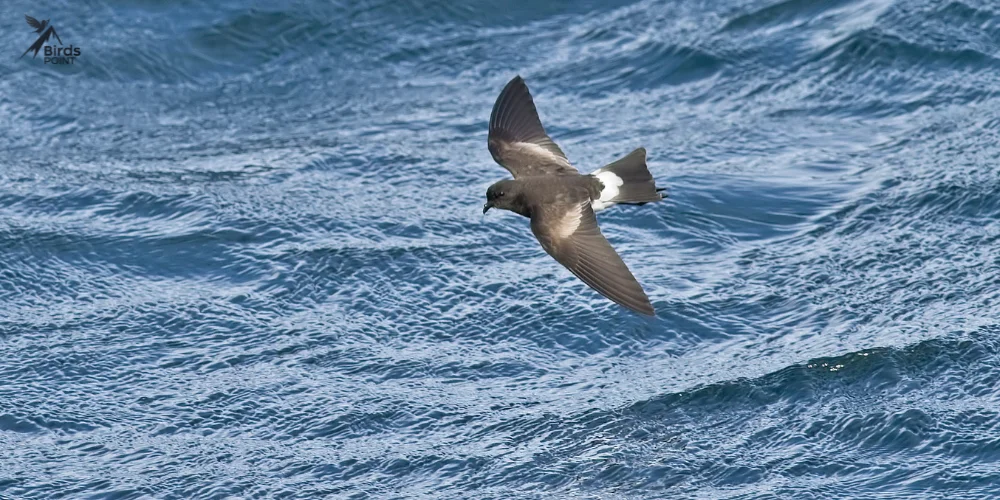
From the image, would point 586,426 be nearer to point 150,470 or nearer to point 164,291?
point 150,470

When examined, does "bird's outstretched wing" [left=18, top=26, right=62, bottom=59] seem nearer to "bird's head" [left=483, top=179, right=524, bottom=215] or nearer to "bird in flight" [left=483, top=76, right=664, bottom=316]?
"bird in flight" [left=483, top=76, right=664, bottom=316]

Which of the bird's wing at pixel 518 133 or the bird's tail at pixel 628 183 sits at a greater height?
the bird's wing at pixel 518 133

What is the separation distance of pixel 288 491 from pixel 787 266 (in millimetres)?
3132

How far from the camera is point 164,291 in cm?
764

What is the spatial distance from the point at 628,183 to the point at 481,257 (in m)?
1.54

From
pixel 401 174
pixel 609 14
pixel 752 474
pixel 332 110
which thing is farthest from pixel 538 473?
Result: pixel 609 14

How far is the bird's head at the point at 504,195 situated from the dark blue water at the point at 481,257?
0.78 meters

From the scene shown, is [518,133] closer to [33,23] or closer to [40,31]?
[40,31]

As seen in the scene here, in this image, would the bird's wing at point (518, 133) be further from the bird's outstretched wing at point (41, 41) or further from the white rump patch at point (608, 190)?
the bird's outstretched wing at point (41, 41)

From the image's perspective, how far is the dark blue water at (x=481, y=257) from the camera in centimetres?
600

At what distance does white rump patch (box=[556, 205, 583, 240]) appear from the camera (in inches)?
242

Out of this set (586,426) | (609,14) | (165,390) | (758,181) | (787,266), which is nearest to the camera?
(586,426)

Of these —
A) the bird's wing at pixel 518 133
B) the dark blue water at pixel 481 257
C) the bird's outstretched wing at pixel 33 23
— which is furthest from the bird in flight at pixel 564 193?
the bird's outstretched wing at pixel 33 23

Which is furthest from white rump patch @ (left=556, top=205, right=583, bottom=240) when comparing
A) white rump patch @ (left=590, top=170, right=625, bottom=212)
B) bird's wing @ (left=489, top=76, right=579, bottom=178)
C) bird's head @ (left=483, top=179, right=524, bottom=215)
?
bird's wing @ (left=489, top=76, right=579, bottom=178)
